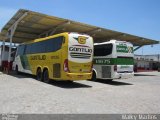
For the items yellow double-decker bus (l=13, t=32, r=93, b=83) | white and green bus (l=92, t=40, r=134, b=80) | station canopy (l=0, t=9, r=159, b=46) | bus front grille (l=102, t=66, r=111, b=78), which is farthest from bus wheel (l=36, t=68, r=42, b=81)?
bus front grille (l=102, t=66, r=111, b=78)

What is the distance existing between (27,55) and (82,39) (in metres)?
6.68

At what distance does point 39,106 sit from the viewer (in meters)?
8.75

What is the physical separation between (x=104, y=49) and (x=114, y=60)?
4.59 ft

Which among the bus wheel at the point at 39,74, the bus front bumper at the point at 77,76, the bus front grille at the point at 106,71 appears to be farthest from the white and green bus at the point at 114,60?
the bus wheel at the point at 39,74

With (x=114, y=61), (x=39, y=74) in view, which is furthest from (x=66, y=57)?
(x=39, y=74)

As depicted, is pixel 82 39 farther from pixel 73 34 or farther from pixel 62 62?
pixel 62 62

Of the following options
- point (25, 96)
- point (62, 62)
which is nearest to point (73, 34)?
point (62, 62)

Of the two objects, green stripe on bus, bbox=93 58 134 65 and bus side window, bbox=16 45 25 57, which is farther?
bus side window, bbox=16 45 25 57

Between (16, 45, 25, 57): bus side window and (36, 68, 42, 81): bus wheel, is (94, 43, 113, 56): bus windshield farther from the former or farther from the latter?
(16, 45, 25, 57): bus side window

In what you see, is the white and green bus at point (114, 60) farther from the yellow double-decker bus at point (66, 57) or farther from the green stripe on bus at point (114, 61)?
the yellow double-decker bus at point (66, 57)

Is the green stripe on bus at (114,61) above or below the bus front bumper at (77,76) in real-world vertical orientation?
above

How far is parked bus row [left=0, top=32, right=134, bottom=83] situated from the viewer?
48.6 ft

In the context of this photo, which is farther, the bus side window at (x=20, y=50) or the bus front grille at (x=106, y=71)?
the bus side window at (x=20, y=50)

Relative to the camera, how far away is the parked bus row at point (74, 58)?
1482 centimetres
